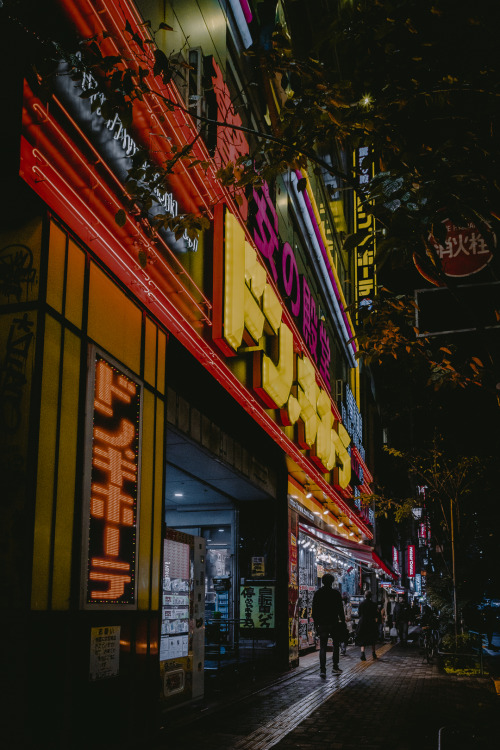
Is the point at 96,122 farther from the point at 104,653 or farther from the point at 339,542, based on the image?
the point at 339,542

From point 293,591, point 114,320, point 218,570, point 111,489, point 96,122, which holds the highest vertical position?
point 96,122

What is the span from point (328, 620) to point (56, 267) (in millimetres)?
10205

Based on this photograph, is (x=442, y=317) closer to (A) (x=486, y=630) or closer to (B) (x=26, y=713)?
(B) (x=26, y=713)

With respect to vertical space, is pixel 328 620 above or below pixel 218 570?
below

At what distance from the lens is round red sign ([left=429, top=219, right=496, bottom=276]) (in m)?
8.07

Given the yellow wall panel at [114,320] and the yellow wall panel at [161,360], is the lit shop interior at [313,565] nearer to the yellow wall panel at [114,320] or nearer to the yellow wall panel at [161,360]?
the yellow wall panel at [161,360]

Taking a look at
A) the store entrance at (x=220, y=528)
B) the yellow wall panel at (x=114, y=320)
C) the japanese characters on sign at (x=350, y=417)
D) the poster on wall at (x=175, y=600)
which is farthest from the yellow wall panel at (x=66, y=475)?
the japanese characters on sign at (x=350, y=417)

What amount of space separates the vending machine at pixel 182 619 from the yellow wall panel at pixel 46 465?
2838 mm

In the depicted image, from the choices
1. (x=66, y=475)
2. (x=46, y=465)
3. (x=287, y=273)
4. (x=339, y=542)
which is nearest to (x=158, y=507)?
(x=66, y=475)

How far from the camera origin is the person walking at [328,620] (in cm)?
1352

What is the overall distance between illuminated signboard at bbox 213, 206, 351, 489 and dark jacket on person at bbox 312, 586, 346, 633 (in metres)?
3.36

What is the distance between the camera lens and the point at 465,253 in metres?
8.26

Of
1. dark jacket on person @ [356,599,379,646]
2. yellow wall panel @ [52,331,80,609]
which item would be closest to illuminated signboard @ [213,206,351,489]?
yellow wall panel @ [52,331,80,609]

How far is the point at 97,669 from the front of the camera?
21.1 feet
